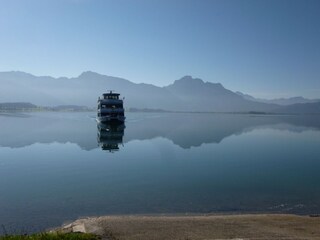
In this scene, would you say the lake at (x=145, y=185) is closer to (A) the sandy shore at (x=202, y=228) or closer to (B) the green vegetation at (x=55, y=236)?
(A) the sandy shore at (x=202, y=228)

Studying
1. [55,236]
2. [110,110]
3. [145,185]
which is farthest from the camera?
[110,110]

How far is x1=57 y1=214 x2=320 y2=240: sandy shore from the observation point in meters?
13.0

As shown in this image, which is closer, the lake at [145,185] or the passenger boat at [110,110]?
the lake at [145,185]

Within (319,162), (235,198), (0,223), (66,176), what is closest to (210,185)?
(235,198)

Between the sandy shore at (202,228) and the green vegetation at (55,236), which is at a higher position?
the green vegetation at (55,236)

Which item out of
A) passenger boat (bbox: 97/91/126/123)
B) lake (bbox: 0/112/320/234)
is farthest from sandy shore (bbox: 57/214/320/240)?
passenger boat (bbox: 97/91/126/123)

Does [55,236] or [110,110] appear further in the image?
[110,110]

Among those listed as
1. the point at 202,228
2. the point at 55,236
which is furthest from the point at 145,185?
the point at 55,236

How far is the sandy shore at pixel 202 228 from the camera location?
511 inches

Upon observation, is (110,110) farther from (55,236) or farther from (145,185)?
(55,236)

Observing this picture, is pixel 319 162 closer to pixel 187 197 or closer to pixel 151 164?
pixel 151 164

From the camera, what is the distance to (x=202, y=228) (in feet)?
46.3

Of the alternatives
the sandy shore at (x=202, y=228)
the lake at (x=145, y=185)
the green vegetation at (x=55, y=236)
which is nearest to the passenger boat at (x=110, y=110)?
the lake at (x=145, y=185)

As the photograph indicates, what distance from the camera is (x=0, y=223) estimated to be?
56.2 ft
